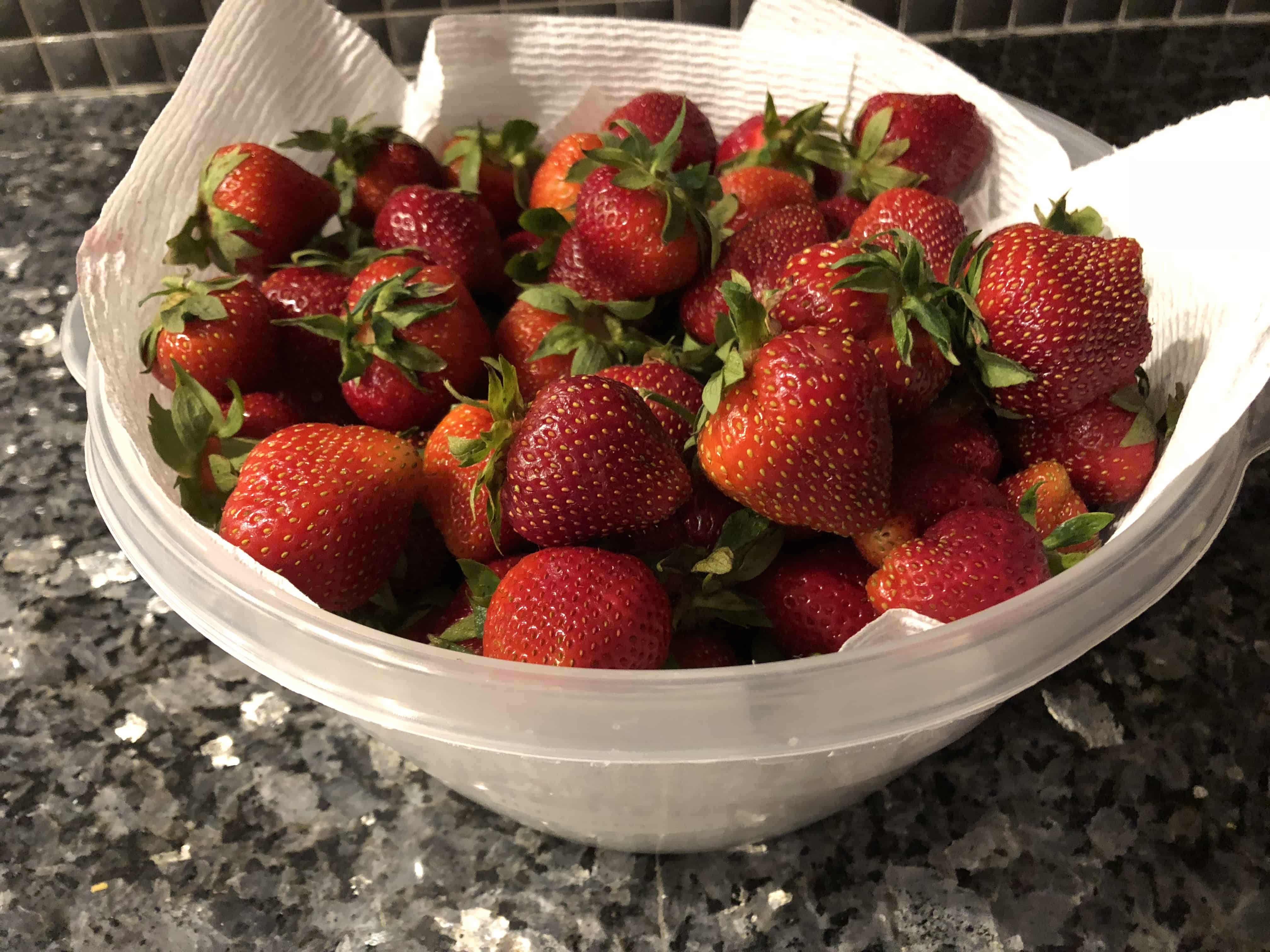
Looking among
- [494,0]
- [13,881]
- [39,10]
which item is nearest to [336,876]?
[13,881]

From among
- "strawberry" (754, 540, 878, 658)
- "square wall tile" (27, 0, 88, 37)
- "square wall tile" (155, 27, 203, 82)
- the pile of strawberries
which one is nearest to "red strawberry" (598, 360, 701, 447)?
the pile of strawberries

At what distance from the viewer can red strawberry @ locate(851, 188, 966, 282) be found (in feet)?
2.30

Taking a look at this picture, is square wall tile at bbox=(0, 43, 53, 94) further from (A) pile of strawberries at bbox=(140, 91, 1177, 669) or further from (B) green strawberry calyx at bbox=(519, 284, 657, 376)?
(B) green strawberry calyx at bbox=(519, 284, 657, 376)

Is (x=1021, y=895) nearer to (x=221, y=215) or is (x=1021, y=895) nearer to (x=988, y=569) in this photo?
(x=988, y=569)

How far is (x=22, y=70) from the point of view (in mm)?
1389

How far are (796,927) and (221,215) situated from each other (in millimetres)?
670

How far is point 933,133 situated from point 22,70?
130 cm

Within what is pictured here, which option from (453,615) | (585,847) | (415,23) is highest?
(415,23)

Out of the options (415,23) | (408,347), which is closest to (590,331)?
(408,347)

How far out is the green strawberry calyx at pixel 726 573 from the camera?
571 millimetres

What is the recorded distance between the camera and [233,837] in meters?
0.65

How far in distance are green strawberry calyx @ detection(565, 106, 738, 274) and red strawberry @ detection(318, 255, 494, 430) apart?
0.15 metres

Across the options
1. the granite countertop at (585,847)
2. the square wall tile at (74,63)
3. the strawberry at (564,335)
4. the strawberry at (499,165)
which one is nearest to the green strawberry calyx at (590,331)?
the strawberry at (564,335)

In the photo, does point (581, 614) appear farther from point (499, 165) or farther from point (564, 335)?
point (499, 165)
